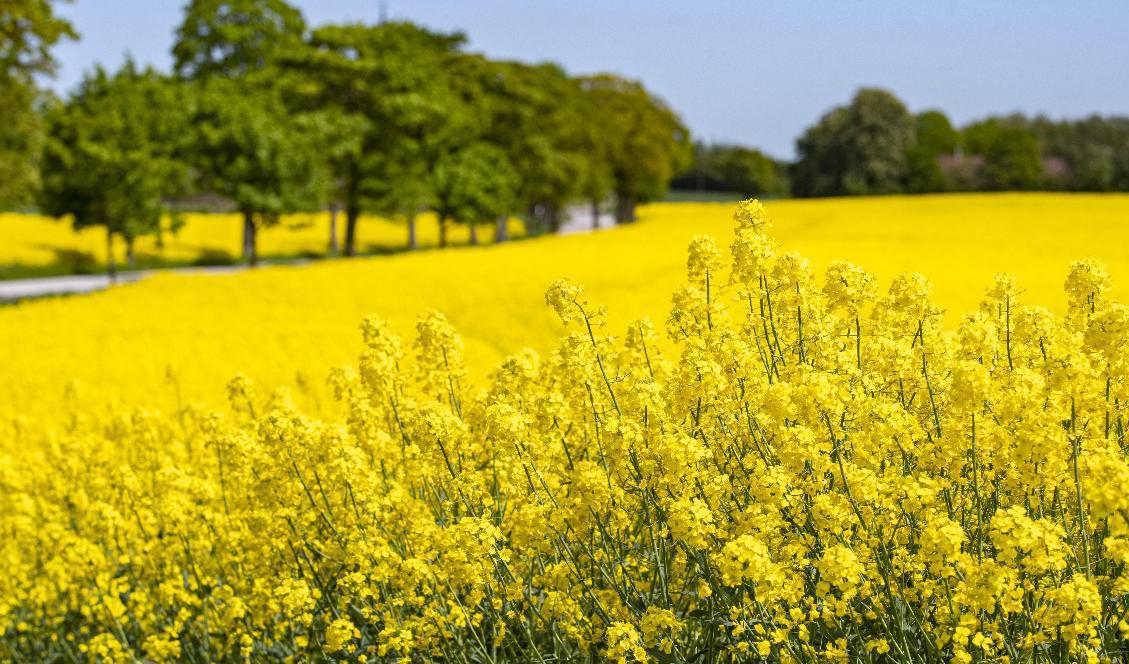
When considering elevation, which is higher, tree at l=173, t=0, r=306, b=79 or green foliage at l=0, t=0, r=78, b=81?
tree at l=173, t=0, r=306, b=79

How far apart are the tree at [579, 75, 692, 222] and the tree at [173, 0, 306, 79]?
71.4ft

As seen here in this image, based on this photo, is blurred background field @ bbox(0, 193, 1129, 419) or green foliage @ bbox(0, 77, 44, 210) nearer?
blurred background field @ bbox(0, 193, 1129, 419)

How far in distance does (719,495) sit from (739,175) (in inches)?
5013

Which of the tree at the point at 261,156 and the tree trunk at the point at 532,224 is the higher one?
the tree at the point at 261,156

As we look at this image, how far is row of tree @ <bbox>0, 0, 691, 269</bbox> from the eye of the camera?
3859cm

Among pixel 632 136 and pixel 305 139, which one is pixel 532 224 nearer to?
pixel 632 136

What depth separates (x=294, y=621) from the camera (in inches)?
272

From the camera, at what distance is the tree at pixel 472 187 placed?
46594mm

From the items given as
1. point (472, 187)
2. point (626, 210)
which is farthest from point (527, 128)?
point (626, 210)

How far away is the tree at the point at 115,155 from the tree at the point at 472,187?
1208cm

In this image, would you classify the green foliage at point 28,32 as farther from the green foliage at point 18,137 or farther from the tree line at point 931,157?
the tree line at point 931,157

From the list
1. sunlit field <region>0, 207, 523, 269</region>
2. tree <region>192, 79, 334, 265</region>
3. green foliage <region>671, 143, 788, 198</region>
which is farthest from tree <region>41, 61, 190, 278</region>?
green foliage <region>671, 143, 788, 198</region>

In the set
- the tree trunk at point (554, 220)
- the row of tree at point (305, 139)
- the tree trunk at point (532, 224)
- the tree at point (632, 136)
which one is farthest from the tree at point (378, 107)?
the tree trunk at point (532, 224)

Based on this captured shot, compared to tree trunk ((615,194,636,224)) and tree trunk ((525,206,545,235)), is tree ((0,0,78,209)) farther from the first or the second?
tree trunk ((615,194,636,224))
